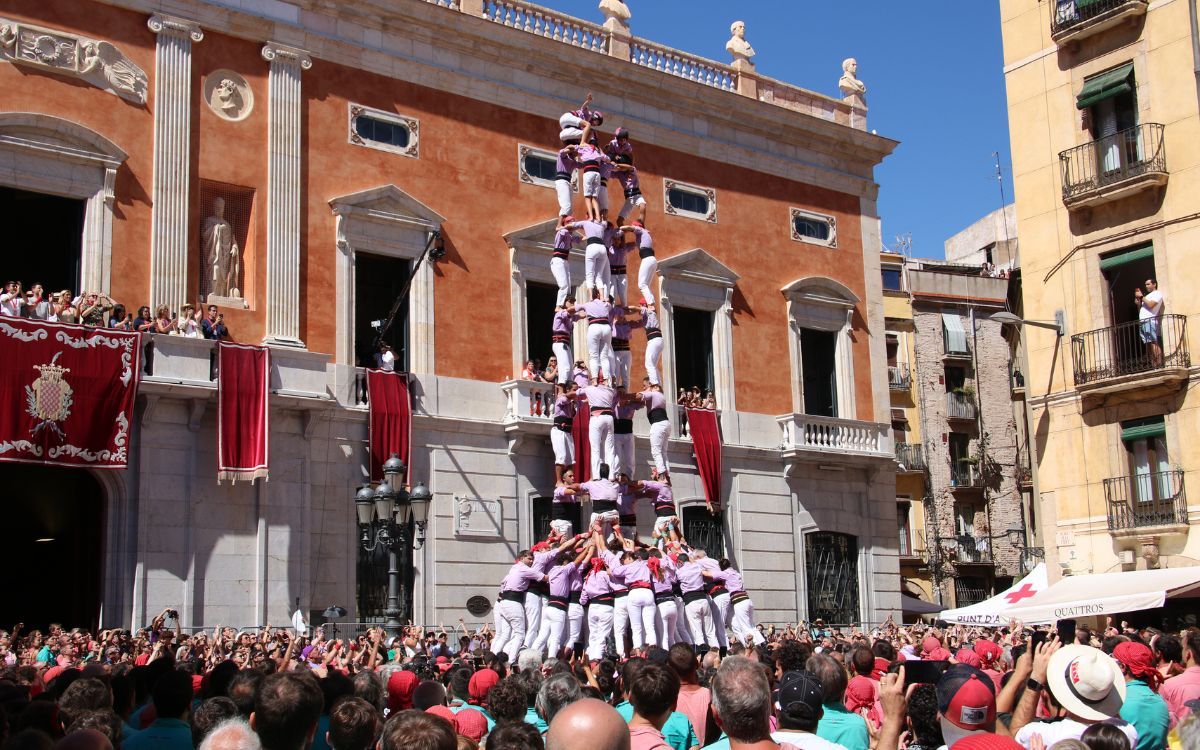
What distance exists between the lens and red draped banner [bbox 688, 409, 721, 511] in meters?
30.2

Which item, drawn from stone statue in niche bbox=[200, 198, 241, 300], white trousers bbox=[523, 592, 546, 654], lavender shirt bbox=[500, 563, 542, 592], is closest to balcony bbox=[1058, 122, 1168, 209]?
lavender shirt bbox=[500, 563, 542, 592]

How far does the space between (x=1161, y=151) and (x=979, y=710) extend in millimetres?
23259

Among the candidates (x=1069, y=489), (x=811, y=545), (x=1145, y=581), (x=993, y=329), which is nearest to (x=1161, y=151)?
(x=1069, y=489)

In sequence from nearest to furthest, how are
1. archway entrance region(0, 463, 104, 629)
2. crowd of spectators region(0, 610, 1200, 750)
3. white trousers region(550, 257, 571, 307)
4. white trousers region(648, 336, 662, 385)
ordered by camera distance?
crowd of spectators region(0, 610, 1200, 750)
white trousers region(550, 257, 571, 307)
white trousers region(648, 336, 662, 385)
archway entrance region(0, 463, 104, 629)

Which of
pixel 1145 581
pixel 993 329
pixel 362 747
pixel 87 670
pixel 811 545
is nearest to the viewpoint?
pixel 362 747

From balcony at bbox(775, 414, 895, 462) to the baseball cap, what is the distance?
998 inches

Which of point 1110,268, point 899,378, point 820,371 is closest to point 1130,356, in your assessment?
point 1110,268

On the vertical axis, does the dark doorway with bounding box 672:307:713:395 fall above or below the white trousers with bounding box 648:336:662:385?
above

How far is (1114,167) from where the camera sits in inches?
1092

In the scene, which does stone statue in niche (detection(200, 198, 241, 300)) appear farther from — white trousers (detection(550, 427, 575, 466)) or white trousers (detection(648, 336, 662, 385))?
white trousers (detection(648, 336, 662, 385))

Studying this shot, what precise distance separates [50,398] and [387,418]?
6307mm

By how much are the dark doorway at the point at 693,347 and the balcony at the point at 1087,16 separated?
975cm

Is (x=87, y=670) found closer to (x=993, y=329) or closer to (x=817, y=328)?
(x=817, y=328)

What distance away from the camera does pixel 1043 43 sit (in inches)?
1153
